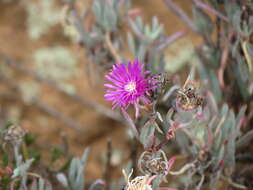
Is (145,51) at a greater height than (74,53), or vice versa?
(74,53)

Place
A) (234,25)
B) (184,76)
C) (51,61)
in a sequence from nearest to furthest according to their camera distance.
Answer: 1. (234,25)
2. (184,76)
3. (51,61)

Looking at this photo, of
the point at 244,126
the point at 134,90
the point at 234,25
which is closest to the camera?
the point at 134,90

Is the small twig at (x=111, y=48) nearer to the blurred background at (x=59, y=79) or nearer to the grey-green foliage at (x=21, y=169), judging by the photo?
the blurred background at (x=59, y=79)

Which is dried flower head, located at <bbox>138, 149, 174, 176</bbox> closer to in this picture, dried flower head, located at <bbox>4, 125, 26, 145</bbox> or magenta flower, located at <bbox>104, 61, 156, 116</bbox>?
magenta flower, located at <bbox>104, 61, 156, 116</bbox>

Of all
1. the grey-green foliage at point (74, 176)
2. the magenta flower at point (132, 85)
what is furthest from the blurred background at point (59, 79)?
the magenta flower at point (132, 85)

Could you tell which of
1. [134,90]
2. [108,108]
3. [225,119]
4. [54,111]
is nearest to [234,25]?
[225,119]

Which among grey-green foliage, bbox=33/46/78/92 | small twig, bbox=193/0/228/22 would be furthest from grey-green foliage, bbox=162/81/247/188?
grey-green foliage, bbox=33/46/78/92

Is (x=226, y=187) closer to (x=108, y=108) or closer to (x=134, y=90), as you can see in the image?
(x=134, y=90)
